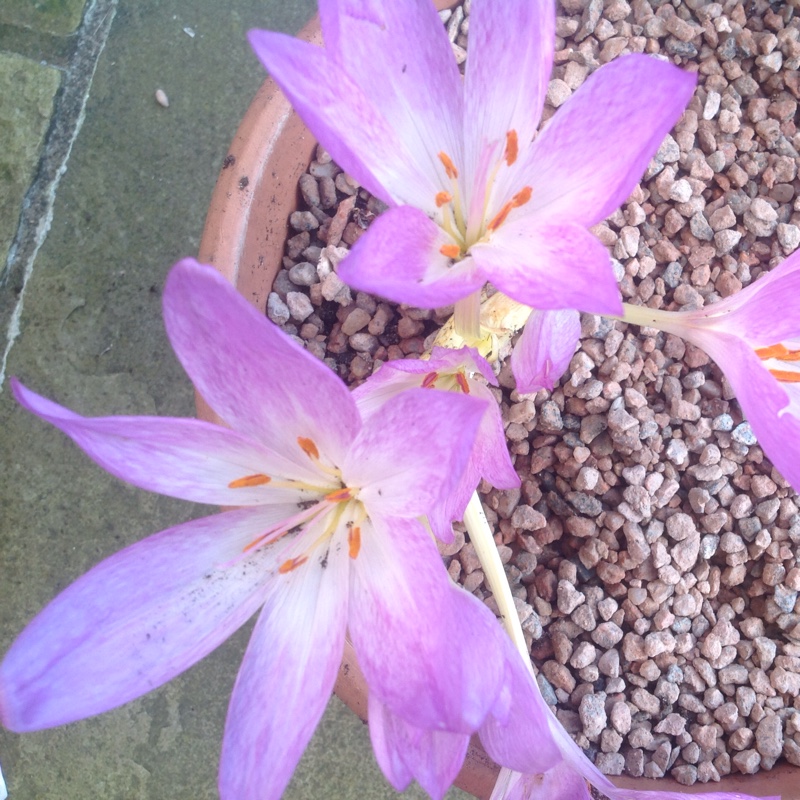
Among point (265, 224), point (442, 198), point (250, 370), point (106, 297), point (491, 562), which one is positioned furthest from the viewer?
point (106, 297)

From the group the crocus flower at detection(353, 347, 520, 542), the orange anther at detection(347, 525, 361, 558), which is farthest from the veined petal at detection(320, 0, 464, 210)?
the orange anther at detection(347, 525, 361, 558)

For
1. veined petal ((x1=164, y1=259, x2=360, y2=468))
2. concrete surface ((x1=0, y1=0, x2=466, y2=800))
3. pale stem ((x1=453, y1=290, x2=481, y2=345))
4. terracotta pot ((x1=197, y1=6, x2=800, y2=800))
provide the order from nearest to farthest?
1. veined petal ((x1=164, y1=259, x2=360, y2=468))
2. pale stem ((x1=453, y1=290, x2=481, y2=345))
3. terracotta pot ((x1=197, y1=6, x2=800, y2=800))
4. concrete surface ((x1=0, y1=0, x2=466, y2=800))

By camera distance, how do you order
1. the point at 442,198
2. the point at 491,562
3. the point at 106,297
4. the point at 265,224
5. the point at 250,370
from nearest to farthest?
the point at 250,370 → the point at 442,198 → the point at 491,562 → the point at 265,224 → the point at 106,297

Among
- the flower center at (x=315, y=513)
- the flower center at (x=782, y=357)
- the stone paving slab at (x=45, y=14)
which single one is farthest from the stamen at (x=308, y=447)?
the stone paving slab at (x=45, y=14)

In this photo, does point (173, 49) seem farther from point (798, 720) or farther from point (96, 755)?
point (798, 720)

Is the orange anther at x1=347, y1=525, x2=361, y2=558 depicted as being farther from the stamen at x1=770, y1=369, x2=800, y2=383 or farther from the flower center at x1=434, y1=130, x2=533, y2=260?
the stamen at x1=770, y1=369, x2=800, y2=383

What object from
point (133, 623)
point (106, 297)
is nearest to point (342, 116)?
point (133, 623)

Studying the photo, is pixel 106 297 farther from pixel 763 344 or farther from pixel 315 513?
pixel 763 344
